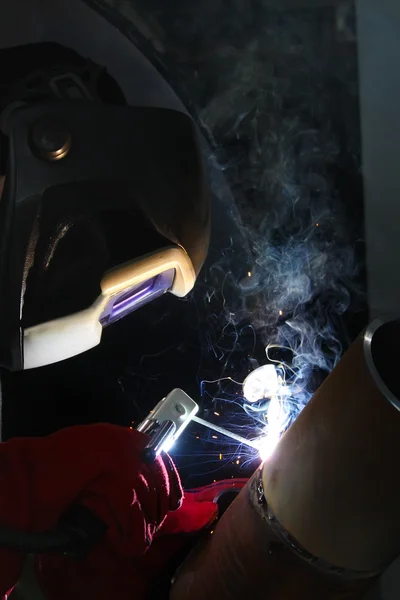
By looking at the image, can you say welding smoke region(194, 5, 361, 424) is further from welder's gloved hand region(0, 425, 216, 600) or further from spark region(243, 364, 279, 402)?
welder's gloved hand region(0, 425, 216, 600)

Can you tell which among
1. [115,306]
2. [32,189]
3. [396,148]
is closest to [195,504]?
[115,306]

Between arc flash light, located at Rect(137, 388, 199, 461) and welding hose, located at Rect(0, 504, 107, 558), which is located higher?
welding hose, located at Rect(0, 504, 107, 558)

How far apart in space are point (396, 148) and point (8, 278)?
0.89 m

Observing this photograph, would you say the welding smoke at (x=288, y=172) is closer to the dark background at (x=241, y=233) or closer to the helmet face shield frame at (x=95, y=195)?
the dark background at (x=241, y=233)

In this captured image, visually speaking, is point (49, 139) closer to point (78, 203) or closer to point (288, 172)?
point (78, 203)

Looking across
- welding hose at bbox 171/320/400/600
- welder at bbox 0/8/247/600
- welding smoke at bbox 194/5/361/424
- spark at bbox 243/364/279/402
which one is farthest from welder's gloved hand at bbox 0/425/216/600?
welding smoke at bbox 194/5/361/424

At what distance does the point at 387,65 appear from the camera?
1.30 m

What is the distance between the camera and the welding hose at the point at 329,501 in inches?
25.4

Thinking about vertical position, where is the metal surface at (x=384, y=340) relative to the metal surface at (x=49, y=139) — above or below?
below

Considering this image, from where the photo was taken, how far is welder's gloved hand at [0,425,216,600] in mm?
834

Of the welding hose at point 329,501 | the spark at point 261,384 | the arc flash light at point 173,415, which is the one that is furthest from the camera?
the spark at point 261,384

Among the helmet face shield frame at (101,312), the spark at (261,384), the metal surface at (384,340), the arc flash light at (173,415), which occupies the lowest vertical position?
the spark at (261,384)

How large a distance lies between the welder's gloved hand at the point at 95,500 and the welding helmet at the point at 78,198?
0.54ft

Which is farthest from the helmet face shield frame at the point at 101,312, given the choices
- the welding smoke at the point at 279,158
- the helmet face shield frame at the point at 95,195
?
the welding smoke at the point at 279,158
